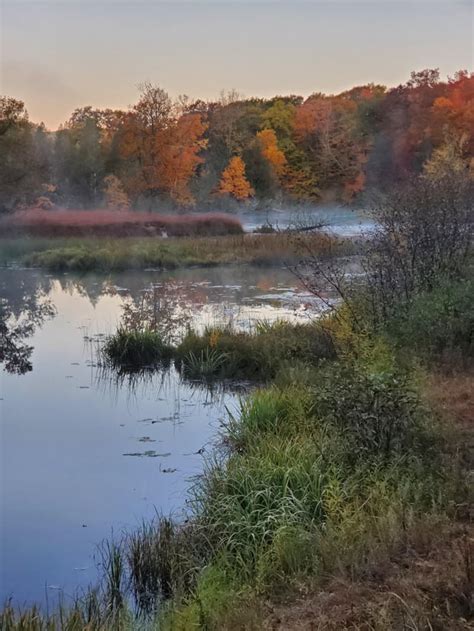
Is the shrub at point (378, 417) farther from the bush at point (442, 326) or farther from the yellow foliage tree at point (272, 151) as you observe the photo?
the yellow foliage tree at point (272, 151)

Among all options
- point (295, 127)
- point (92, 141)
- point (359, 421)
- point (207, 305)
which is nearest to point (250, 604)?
point (359, 421)

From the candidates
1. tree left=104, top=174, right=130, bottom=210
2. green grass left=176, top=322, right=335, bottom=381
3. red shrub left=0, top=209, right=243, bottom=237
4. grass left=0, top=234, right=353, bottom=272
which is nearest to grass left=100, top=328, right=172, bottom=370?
green grass left=176, top=322, right=335, bottom=381

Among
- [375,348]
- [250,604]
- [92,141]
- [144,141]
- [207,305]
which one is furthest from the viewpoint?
[92,141]

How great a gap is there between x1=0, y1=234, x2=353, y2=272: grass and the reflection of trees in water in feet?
6.12

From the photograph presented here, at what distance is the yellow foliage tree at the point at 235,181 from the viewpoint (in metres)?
52.9

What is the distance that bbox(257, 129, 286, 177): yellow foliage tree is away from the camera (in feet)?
196

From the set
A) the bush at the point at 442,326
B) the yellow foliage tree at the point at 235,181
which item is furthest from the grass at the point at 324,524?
the yellow foliage tree at the point at 235,181

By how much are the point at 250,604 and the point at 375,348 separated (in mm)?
4355

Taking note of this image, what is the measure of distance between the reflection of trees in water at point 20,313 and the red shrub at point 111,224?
30.8 ft

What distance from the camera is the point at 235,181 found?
53.3 metres

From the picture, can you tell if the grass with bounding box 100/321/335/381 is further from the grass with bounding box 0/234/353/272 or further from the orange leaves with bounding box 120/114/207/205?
the orange leaves with bounding box 120/114/207/205

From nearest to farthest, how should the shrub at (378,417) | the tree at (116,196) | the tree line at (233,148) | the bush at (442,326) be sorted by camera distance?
the shrub at (378,417), the bush at (442,326), the tree line at (233,148), the tree at (116,196)

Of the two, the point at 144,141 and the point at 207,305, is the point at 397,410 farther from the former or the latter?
the point at 144,141

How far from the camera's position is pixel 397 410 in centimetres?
552
